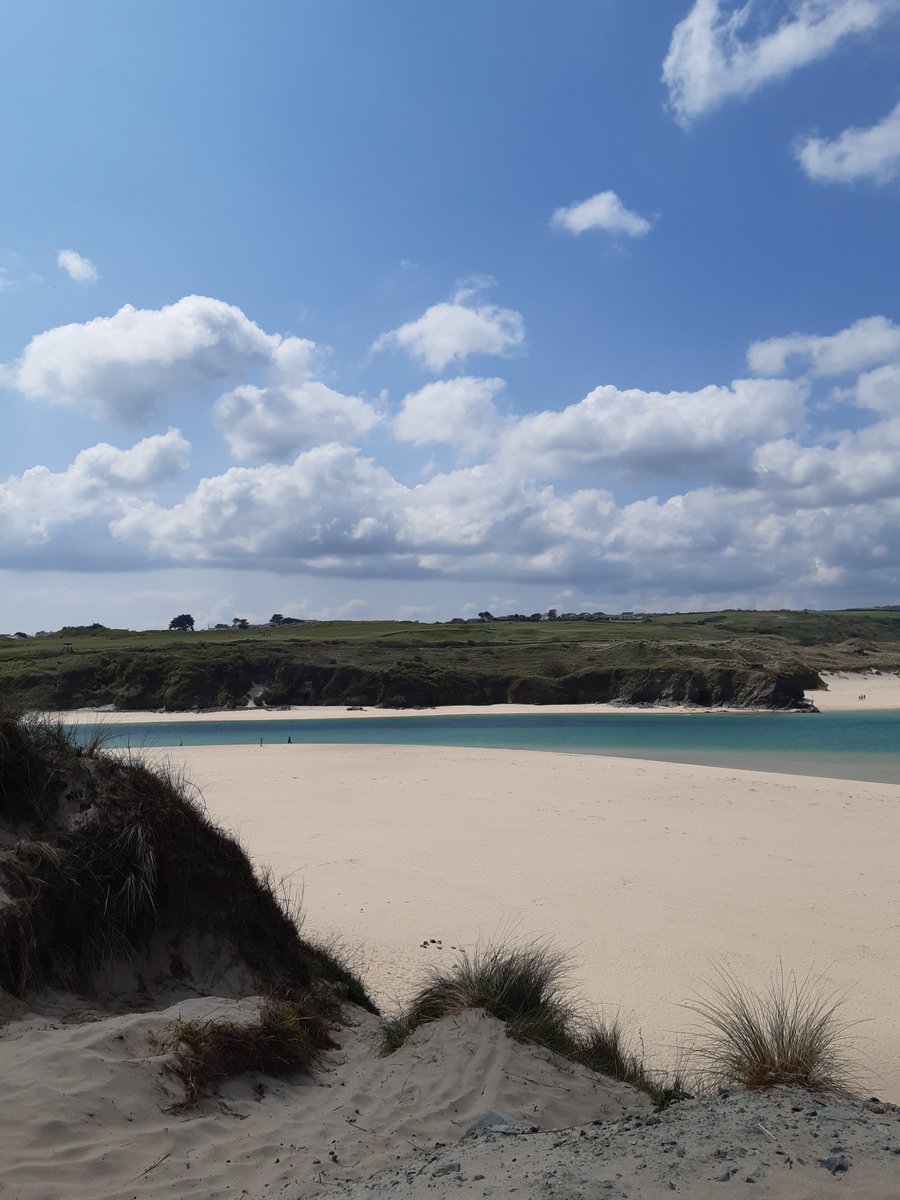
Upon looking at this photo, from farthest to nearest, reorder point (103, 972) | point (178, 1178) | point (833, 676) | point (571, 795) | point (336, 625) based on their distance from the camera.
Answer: point (336, 625)
point (833, 676)
point (571, 795)
point (103, 972)
point (178, 1178)

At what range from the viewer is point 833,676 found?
81.4 metres

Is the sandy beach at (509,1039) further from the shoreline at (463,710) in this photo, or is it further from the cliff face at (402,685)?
the cliff face at (402,685)

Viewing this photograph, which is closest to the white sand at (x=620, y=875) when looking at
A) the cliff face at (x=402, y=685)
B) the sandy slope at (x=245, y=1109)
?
the sandy slope at (x=245, y=1109)

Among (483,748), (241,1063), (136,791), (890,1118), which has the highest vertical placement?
(136,791)

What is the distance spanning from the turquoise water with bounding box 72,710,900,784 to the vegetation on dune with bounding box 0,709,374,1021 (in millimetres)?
17674

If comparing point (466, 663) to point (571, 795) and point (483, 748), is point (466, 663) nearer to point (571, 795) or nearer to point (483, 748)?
point (483, 748)

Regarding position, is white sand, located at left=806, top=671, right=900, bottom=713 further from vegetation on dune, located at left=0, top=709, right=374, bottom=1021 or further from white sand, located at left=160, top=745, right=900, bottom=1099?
vegetation on dune, located at left=0, top=709, right=374, bottom=1021

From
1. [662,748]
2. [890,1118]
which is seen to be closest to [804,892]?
[890,1118]

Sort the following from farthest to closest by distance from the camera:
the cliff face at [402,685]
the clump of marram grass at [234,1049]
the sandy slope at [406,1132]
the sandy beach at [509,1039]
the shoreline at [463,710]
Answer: the cliff face at [402,685] < the shoreline at [463,710] < the clump of marram grass at [234,1049] < the sandy beach at [509,1039] < the sandy slope at [406,1132]

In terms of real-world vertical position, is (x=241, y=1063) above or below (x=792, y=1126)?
below

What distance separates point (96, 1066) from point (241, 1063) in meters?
0.84

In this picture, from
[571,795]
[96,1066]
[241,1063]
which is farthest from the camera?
[571,795]

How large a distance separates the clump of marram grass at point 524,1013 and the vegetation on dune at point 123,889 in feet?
2.76

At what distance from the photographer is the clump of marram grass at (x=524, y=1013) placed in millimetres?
5273
